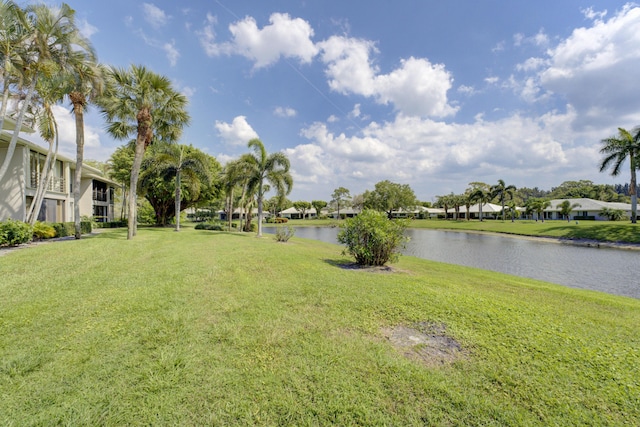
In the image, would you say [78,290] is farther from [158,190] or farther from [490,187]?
[490,187]

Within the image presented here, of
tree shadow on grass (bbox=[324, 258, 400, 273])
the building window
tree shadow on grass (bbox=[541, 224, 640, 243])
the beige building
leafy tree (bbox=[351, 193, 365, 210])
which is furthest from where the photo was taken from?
leafy tree (bbox=[351, 193, 365, 210])

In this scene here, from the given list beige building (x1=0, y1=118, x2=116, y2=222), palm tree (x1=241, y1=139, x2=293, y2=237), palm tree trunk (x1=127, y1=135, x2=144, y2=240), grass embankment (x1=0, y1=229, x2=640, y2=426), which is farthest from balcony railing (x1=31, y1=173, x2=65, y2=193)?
grass embankment (x1=0, y1=229, x2=640, y2=426)

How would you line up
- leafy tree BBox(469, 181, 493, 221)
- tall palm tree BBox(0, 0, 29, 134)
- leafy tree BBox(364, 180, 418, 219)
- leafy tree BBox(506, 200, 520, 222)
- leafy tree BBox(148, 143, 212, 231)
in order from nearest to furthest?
tall palm tree BBox(0, 0, 29, 134), leafy tree BBox(148, 143, 212, 231), leafy tree BBox(506, 200, 520, 222), leafy tree BBox(469, 181, 493, 221), leafy tree BBox(364, 180, 418, 219)

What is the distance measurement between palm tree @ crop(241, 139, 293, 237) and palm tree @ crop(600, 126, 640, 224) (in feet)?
118

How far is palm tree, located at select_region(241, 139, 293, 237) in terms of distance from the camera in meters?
18.6

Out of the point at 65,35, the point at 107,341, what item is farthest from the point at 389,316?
the point at 65,35

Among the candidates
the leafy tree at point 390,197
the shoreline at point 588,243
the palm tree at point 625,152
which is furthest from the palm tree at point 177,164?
the leafy tree at point 390,197

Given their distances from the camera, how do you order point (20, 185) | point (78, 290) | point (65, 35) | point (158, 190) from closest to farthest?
1. point (78, 290)
2. point (65, 35)
3. point (20, 185)
4. point (158, 190)

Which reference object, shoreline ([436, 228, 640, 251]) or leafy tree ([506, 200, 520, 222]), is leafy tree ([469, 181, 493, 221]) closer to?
leafy tree ([506, 200, 520, 222])

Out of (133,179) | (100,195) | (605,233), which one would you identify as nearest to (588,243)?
(605,233)

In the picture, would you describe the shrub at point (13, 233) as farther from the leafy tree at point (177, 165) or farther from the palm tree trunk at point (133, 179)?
the leafy tree at point (177, 165)

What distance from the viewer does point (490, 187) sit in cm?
5578

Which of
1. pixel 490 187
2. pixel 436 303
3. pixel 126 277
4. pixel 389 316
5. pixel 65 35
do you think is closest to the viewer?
pixel 389 316

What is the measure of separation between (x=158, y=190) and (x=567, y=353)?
2938 cm
